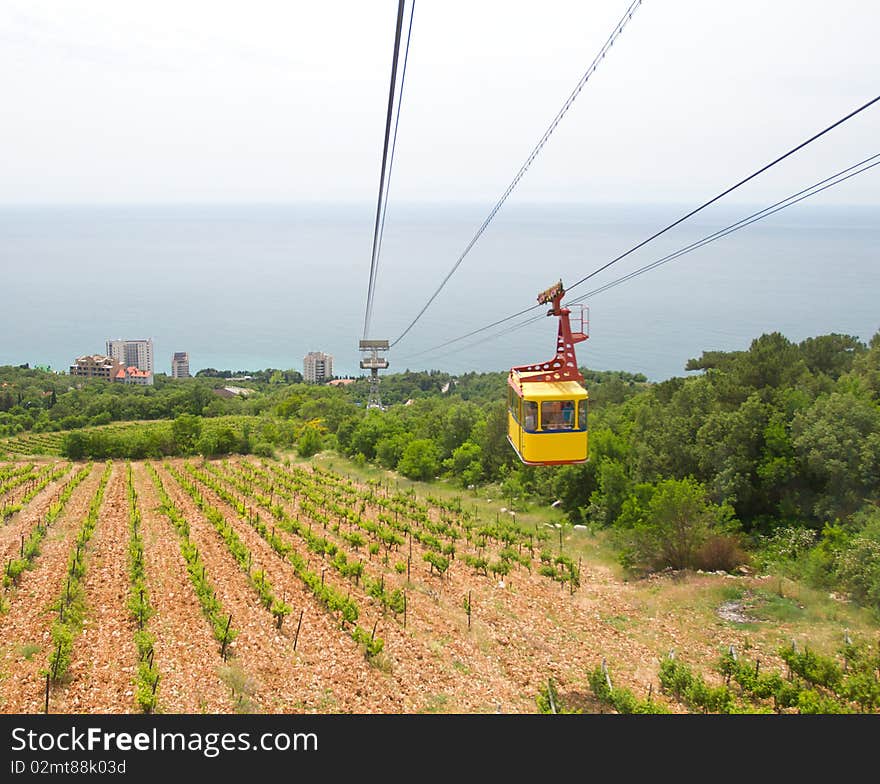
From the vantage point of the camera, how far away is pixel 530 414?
1098 centimetres

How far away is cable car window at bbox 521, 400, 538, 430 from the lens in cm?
1092

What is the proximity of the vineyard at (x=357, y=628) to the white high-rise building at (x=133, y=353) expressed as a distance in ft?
432

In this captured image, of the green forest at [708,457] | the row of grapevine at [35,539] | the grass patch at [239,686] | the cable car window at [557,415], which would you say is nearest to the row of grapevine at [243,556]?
the grass patch at [239,686]

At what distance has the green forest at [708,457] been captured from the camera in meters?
16.4

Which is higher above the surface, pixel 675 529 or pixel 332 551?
pixel 675 529

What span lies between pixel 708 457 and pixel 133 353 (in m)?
143

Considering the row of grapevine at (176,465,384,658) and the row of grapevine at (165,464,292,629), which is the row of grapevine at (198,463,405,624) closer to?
the row of grapevine at (176,465,384,658)

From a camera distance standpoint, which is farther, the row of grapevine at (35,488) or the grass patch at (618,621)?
the row of grapevine at (35,488)

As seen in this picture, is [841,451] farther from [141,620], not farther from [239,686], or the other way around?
[141,620]

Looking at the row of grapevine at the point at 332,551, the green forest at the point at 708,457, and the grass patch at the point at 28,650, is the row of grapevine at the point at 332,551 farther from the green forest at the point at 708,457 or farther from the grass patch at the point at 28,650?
the green forest at the point at 708,457

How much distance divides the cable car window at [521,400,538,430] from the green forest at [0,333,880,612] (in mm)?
7091

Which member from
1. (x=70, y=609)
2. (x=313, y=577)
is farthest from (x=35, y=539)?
(x=313, y=577)

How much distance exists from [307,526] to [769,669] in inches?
504
